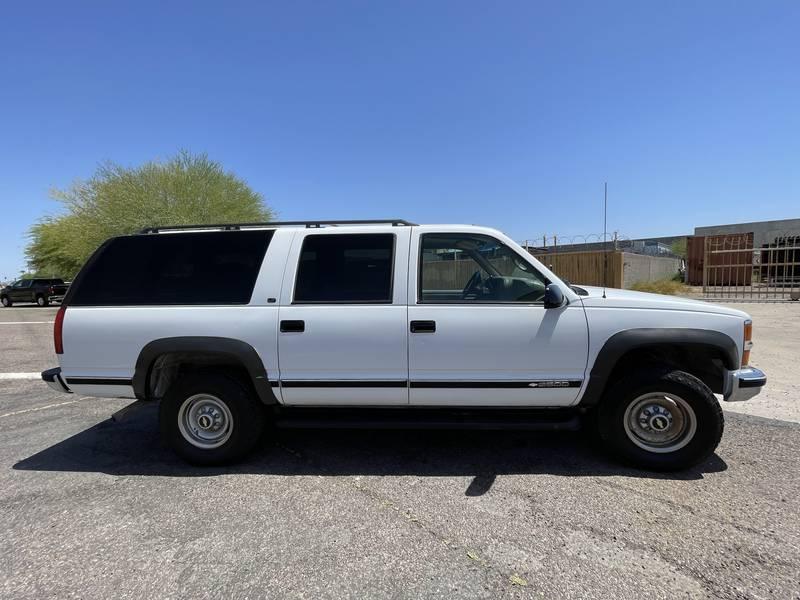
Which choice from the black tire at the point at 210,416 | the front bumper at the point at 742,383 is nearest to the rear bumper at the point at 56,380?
the black tire at the point at 210,416

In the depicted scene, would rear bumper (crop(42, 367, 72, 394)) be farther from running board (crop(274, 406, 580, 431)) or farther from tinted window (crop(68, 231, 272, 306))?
running board (crop(274, 406, 580, 431))

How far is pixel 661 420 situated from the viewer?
3.44 metres

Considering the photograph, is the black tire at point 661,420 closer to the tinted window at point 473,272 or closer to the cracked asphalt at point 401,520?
the cracked asphalt at point 401,520

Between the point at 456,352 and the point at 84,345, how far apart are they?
289 centimetres

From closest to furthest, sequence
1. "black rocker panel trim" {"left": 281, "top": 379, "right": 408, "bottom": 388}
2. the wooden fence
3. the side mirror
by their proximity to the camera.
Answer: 1. the side mirror
2. "black rocker panel trim" {"left": 281, "top": 379, "right": 408, "bottom": 388}
3. the wooden fence

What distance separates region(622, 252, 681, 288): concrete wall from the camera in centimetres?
2096

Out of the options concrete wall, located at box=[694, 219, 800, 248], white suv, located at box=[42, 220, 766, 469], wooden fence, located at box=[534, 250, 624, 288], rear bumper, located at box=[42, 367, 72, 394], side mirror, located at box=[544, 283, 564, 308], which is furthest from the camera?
concrete wall, located at box=[694, 219, 800, 248]

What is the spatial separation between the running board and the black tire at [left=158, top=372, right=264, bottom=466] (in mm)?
261

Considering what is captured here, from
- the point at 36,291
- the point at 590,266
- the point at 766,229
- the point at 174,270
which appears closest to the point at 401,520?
the point at 174,270

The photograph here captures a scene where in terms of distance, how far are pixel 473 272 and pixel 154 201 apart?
21.2 metres

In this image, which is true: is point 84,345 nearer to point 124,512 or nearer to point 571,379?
point 124,512

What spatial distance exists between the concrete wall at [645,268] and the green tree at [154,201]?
18.5m

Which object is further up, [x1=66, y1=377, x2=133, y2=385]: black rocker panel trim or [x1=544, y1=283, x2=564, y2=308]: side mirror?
[x1=544, y1=283, x2=564, y2=308]: side mirror

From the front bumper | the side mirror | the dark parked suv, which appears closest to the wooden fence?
the front bumper
